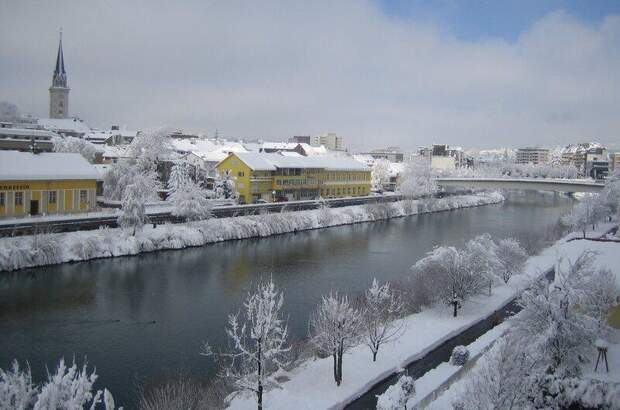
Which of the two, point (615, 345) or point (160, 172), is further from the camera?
point (160, 172)

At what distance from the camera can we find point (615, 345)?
10141 mm

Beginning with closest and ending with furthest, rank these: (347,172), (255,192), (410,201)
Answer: (255,192)
(410,201)
(347,172)

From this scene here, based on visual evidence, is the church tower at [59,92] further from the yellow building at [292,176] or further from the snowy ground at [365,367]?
the snowy ground at [365,367]

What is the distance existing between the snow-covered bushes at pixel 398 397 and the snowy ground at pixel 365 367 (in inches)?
50.1

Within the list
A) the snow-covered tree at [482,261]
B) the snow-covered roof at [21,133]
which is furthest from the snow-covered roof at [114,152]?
the snow-covered tree at [482,261]

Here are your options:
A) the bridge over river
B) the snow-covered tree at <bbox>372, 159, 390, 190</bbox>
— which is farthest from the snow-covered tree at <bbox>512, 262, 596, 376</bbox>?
the snow-covered tree at <bbox>372, 159, 390, 190</bbox>

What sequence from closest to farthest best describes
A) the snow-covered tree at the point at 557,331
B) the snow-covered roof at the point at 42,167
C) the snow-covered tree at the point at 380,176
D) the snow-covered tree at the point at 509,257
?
the snow-covered tree at the point at 557,331, the snow-covered tree at the point at 509,257, the snow-covered roof at the point at 42,167, the snow-covered tree at the point at 380,176

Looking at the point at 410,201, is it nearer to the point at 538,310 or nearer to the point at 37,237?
the point at 37,237

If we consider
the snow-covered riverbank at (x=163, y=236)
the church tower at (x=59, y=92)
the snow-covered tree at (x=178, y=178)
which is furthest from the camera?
the church tower at (x=59, y=92)

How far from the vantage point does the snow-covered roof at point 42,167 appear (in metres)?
22.1

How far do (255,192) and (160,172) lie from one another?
6.59 m

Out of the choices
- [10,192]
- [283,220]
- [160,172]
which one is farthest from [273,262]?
[160,172]

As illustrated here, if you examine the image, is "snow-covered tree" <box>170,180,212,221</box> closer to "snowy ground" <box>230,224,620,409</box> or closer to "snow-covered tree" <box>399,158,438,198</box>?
"snowy ground" <box>230,224,620,409</box>

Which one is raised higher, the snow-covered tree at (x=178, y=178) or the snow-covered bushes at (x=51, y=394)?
the snow-covered tree at (x=178, y=178)
